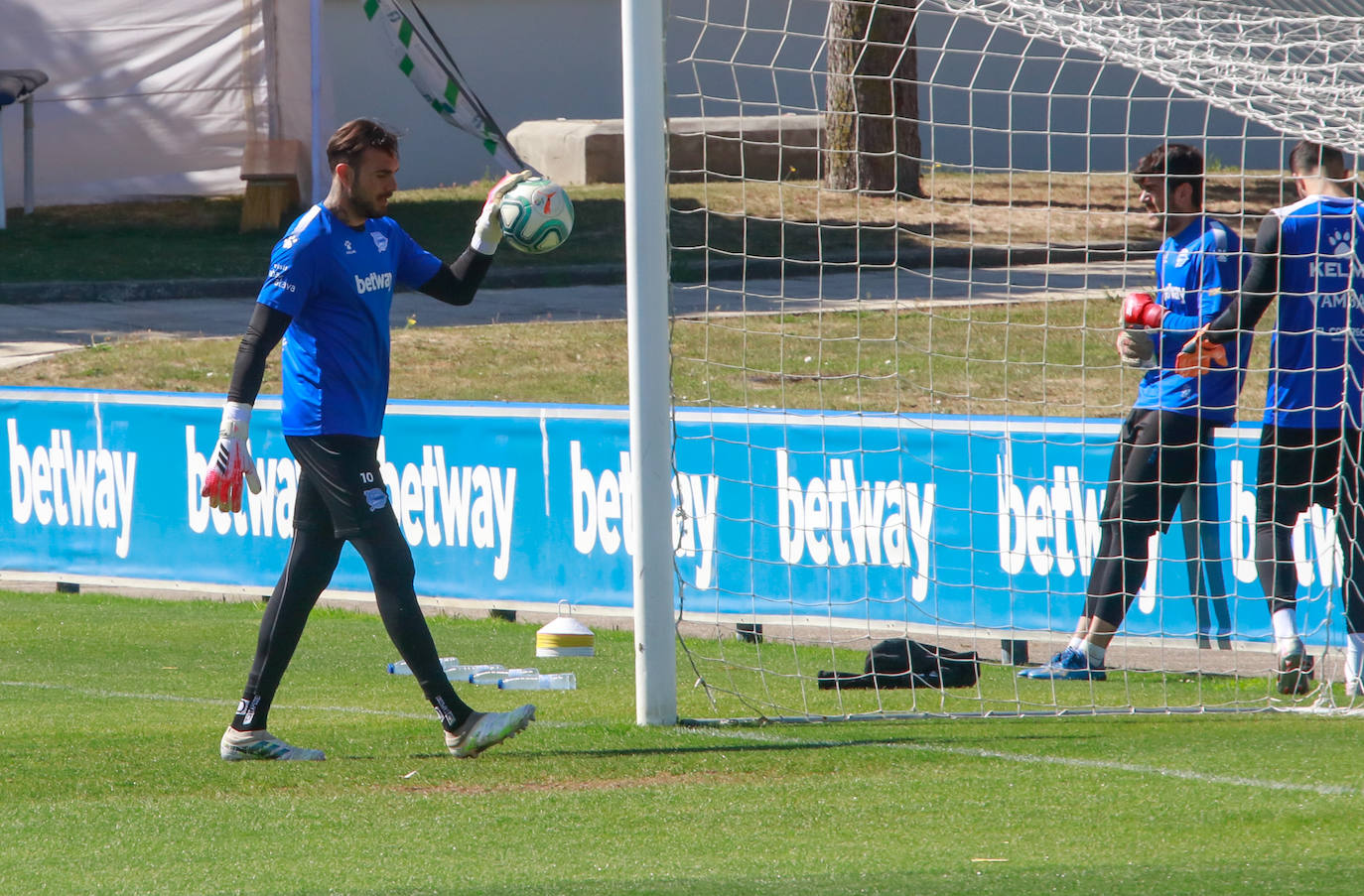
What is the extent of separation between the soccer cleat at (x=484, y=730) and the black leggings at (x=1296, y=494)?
3392 millimetres

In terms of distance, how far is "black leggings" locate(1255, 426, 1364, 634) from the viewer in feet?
24.8

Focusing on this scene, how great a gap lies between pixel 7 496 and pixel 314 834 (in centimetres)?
797

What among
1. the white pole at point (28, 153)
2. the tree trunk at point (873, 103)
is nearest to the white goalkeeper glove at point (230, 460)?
the tree trunk at point (873, 103)

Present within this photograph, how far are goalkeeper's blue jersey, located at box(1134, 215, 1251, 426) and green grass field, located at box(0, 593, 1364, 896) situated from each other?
1.56 metres

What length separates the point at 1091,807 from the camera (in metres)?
5.38

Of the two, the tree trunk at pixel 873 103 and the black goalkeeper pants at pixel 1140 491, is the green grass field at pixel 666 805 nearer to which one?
Result: the black goalkeeper pants at pixel 1140 491

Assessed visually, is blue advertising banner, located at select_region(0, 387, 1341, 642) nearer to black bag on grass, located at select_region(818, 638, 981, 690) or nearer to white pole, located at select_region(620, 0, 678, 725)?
Result: black bag on grass, located at select_region(818, 638, 981, 690)

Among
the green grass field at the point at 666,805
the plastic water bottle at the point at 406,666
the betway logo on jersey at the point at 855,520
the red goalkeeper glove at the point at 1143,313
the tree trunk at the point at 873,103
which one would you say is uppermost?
the tree trunk at the point at 873,103

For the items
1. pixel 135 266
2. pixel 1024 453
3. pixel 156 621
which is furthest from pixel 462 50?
pixel 1024 453

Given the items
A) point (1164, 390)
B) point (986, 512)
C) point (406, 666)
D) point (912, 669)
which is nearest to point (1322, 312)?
point (1164, 390)

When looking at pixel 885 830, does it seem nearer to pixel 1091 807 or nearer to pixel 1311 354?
pixel 1091 807

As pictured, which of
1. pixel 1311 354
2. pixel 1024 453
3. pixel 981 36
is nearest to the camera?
pixel 1311 354

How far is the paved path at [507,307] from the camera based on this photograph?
1711 centimetres

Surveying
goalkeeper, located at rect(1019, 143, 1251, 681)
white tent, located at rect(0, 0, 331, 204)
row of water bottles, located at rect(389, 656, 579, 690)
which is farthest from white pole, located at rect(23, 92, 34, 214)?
goalkeeper, located at rect(1019, 143, 1251, 681)
